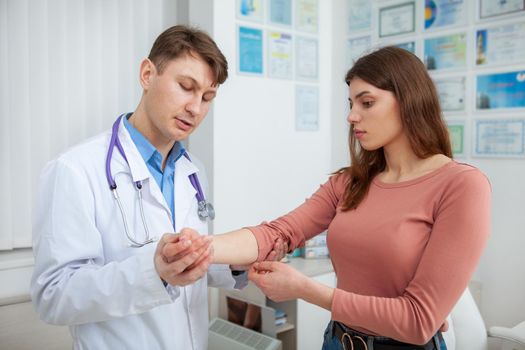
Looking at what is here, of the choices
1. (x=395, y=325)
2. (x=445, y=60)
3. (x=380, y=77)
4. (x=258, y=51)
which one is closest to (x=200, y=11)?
(x=258, y=51)

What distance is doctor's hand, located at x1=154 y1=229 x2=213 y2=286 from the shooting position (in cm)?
100

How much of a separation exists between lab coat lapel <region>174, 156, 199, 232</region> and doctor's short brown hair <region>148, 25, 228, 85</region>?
0.96 ft

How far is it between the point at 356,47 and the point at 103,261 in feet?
7.32

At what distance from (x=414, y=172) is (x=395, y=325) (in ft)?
1.31

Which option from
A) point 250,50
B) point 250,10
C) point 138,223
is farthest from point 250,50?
point 138,223

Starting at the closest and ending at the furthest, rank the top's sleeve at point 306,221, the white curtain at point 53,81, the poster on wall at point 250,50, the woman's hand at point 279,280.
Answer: the woman's hand at point 279,280 → the top's sleeve at point 306,221 → the white curtain at point 53,81 → the poster on wall at point 250,50

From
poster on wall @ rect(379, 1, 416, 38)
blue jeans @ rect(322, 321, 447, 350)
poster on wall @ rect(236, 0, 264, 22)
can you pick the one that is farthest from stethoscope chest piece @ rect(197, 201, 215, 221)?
poster on wall @ rect(379, 1, 416, 38)

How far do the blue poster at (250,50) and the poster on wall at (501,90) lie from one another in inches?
44.6

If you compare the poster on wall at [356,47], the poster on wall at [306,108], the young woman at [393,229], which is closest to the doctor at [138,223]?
the young woman at [393,229]

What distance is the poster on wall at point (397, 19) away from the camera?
2639mm

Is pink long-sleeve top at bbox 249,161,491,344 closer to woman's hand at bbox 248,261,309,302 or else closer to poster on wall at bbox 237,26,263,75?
woman's hand at bbox 248,261,309,302

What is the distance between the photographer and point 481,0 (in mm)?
→ 2346

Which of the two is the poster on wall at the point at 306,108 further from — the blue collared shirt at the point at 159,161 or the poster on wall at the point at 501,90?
the blue collared shirt at the point at 159,161

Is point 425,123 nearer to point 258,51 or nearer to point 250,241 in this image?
point 250,241
